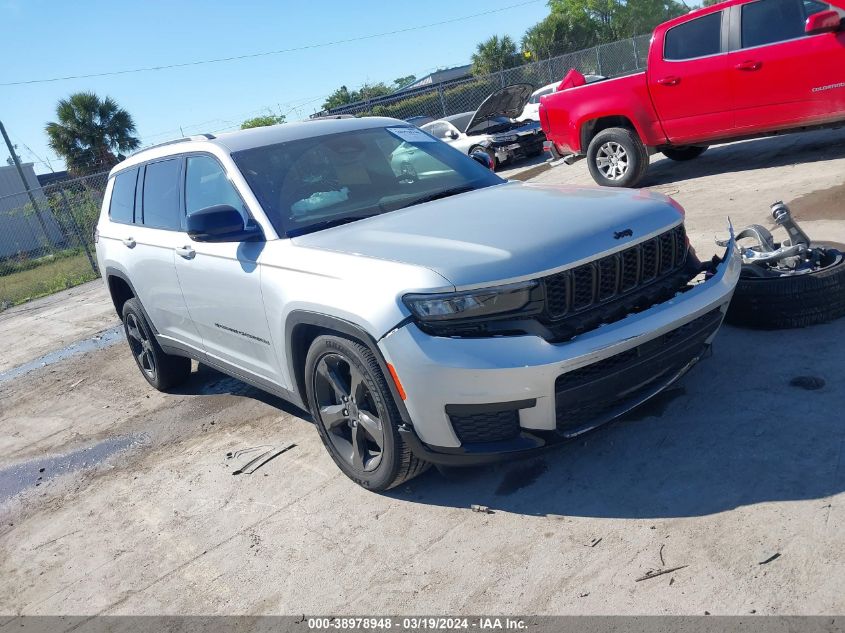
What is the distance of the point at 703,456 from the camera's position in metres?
3.25

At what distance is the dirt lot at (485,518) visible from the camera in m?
2.66

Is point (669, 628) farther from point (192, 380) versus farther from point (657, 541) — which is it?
point (192, 380)

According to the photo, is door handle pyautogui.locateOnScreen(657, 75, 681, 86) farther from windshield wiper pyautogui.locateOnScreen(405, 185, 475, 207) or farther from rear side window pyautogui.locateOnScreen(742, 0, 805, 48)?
windshield wiper pyautogui.locateOnScreen(405, 185, 475, 207)

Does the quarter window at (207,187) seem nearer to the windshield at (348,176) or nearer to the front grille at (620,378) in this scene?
the windshield at (348,176)

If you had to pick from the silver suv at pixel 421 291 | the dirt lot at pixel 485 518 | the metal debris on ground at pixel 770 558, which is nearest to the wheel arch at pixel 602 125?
the silver suv at pixel 421 291

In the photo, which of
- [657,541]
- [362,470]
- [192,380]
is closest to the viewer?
[657,541]

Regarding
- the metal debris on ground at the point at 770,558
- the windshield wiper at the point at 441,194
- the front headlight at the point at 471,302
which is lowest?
the metal debris on ground at the point at 770,558

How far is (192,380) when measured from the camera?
6254mm

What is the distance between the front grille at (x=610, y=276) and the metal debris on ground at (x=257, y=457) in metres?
2.08

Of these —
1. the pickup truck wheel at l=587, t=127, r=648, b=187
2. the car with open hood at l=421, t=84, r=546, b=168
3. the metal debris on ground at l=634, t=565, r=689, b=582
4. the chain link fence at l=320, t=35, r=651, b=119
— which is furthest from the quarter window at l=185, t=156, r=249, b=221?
the chain link fence at l=320, t=35, r=651, b=119

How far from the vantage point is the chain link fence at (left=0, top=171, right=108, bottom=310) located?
15.8 meters

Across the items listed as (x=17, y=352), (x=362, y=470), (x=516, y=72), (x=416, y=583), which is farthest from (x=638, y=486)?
(x=516, y=72)

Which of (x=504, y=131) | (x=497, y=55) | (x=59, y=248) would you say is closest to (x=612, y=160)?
(x=504, y=131)

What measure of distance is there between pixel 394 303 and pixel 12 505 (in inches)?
124
